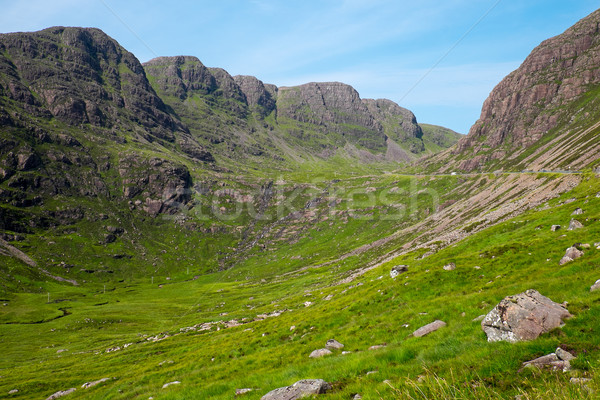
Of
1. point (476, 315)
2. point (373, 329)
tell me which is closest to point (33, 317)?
point (373, 329)

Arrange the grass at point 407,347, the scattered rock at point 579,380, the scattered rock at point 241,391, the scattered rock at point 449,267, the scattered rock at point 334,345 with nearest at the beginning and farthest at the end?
the scattered rock at point 579,380
the grass at point 407,347
the scattered rock at point 241,391
the scattered rock at point 334,345
the scattered rock at point 449,267

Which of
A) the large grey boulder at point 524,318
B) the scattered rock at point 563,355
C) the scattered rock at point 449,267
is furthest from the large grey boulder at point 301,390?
the scattered rock at point 449,267

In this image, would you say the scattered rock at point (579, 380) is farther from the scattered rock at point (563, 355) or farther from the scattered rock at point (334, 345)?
the scattered rock at point (334, 345)

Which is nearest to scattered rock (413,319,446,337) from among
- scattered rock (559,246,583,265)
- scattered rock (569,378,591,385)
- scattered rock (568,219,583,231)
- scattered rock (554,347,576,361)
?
scattered rock (554,347,576,361)

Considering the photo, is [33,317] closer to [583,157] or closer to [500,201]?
[500,201]

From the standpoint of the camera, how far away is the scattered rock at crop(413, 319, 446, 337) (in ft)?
68.2

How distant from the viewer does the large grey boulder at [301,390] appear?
13.2 meters

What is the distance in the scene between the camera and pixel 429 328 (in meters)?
21.1

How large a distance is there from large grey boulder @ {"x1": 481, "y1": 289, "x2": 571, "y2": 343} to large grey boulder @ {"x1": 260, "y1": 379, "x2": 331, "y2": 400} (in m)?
8.18

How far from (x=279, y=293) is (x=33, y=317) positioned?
112 metres

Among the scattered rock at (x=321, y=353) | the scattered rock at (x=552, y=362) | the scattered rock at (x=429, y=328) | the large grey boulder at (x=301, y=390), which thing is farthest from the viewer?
the scattered rock at (x=321, y=353)

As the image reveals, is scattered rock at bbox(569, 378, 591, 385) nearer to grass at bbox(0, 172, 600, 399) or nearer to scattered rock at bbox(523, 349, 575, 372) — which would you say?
grass at bbox(0, 172, 600, 399)

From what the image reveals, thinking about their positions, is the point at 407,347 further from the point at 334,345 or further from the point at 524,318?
the point at 334,345

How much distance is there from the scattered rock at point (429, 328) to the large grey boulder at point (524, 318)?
19.3ft
